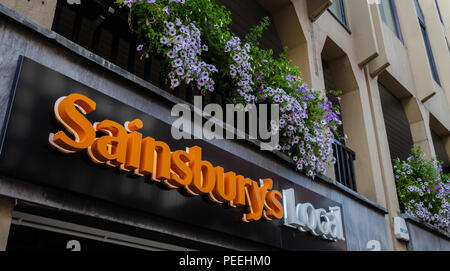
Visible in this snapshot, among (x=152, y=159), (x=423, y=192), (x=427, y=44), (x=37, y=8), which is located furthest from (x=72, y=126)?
(x=427, y=44)

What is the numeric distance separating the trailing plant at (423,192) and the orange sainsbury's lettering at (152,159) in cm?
528

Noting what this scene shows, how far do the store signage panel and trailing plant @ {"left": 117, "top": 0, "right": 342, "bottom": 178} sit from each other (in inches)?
32.9

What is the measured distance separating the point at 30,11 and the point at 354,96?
7280mm

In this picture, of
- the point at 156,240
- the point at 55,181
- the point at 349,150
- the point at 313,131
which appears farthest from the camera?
the point at 349,150

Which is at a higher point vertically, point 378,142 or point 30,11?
point 378,142

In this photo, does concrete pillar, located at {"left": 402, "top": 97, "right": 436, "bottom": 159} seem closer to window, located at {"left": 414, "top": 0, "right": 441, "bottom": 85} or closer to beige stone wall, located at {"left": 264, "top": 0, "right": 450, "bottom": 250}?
beige stone wall, located at {"left": 264, "top": 0, "right": 450, "bottom": 250}

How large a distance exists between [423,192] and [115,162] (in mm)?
8162

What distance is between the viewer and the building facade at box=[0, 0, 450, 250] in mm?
3504

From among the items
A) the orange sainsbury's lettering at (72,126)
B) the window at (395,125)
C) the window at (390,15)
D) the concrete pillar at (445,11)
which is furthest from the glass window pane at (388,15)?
the orange sainsbury's lettering at (72,126)

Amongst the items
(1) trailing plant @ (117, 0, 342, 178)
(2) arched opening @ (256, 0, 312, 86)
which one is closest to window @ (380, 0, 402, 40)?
(2) arched opening @ (256, 0, 312, 86)

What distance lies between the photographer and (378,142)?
9.40 meters

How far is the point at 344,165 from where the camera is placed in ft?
27.3

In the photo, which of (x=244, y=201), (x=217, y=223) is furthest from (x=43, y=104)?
(x=244, y=201)
